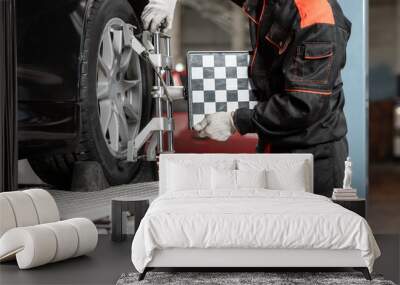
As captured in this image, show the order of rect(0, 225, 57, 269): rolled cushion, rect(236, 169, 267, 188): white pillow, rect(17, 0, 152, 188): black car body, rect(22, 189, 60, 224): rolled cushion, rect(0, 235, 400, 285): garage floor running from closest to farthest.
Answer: rect(0, 235, 400, 285): garage floor
rect(0, 225, 57, 269): rolled cushion
rect(22, 189, 60, 224): rolled cushion
rect(236, 169, 267, 188): white pillow
rect(17, 0, 152, 188): black car body

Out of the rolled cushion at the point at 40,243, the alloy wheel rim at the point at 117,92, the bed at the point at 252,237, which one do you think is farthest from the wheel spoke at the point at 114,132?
the bed at the point at 252,237

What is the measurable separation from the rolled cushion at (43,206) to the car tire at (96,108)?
571mm

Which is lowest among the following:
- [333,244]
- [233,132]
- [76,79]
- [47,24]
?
[333,244]

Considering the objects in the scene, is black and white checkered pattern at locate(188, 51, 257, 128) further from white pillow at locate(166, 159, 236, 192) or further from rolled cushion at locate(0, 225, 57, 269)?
rolled cushion at locate(0, 225, 57, 269)

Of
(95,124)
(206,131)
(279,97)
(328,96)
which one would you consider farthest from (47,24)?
(328,96)

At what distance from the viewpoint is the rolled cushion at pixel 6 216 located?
10.8 ft

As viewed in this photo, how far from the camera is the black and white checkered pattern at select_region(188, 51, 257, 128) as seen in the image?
13.2ft

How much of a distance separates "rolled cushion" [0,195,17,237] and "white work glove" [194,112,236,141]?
139 cm

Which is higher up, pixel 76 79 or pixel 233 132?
pixel 76 79

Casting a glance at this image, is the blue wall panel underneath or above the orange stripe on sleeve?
underneath

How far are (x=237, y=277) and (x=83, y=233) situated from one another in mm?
1010

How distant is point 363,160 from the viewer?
4.17 metres

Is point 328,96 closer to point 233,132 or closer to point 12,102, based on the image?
point 233,132

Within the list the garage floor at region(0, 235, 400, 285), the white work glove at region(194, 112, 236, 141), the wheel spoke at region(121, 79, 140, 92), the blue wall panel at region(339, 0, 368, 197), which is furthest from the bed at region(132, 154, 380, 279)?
the wheel spoke at region(121, 79, 140, 92)
